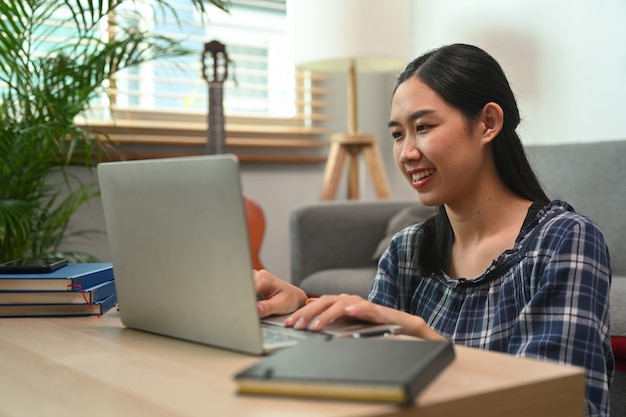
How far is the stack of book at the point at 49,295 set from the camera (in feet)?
4.09

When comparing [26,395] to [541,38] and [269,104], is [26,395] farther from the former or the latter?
[269,104]

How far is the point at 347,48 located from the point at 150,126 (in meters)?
0.93

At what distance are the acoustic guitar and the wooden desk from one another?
2.52 m

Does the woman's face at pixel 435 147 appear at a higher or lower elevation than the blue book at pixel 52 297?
higher

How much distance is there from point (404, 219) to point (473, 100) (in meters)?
1.66

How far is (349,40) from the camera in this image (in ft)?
Answer: 11.5

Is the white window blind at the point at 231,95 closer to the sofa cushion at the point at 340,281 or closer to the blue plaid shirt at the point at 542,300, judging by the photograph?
the sofa cushion at the point at 340,281

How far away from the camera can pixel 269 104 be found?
427cm

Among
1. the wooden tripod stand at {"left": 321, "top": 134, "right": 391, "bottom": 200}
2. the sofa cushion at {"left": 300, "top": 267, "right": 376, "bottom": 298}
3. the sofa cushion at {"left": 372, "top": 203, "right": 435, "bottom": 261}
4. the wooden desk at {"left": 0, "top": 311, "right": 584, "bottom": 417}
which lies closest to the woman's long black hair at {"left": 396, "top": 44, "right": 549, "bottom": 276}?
the wooden desk at {"left": 0, "top": 311, "right": 584, "bottom": 417}

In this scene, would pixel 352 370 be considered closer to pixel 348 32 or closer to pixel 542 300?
pixel 542 300

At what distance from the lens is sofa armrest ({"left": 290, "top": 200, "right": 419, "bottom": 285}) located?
316 cm

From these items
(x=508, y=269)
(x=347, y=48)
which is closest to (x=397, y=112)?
(x=508, y=269)

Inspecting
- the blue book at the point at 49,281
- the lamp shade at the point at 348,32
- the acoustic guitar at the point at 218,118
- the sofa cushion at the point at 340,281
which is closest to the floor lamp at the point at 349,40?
the lamp shade at the point at 348,32

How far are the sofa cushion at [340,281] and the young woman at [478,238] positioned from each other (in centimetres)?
124
